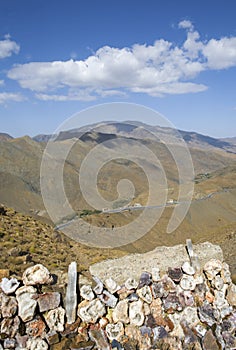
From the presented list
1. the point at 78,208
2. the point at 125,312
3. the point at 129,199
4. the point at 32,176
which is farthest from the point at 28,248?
the point at 32,176

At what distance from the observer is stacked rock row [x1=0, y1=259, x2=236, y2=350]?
611cm

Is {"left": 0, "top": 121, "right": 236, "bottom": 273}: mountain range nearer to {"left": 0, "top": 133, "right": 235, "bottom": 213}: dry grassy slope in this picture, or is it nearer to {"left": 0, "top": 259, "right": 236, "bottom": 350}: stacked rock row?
{"left": 0, "top": 133, "right": 235, "bottom": 213}: dry grassy slope

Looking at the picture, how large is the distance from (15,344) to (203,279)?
13.7 ft

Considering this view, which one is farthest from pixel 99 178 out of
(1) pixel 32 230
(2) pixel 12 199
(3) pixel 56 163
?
(1) pixel 32 230

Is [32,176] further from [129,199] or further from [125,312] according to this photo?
[125,312]

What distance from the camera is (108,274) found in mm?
7695

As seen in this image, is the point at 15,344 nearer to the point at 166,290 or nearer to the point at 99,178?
the point at 166,290

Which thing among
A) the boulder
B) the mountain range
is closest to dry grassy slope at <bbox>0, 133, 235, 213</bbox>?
the mountain range

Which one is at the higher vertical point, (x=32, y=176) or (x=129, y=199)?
(x=129, y=199)

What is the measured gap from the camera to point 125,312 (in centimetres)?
663

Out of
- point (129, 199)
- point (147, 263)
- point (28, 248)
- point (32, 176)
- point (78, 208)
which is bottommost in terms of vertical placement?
point (78, 208)

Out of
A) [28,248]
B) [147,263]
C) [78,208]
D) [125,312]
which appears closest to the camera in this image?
[125,312]

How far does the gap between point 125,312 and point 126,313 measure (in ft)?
0.10

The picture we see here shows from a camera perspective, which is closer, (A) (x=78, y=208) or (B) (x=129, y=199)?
(A) (x=78, y=208)
